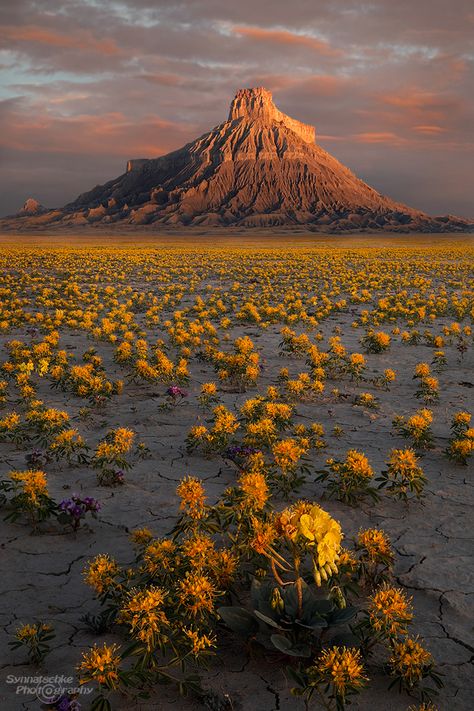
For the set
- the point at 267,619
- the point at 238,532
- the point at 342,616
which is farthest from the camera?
the point at 238,532

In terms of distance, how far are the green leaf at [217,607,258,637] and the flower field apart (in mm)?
15

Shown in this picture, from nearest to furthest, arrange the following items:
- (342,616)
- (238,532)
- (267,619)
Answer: (267,619) < (342,616) < (238,532)

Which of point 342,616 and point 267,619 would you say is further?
point 342,616

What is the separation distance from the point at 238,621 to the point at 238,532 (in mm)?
705

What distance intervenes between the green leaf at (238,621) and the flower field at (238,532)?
15 millimetres

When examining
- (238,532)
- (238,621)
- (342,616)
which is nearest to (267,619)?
(238,621)

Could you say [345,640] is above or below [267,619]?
below

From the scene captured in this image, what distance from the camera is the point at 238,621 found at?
11.2 feet

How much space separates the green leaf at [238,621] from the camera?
11.1ft

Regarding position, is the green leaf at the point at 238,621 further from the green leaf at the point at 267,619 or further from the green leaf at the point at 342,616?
the green leaf at the point at 342,616

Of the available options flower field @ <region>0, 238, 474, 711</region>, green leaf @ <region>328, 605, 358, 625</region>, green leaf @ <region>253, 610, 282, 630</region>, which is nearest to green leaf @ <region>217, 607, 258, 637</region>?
flower field @ <region>0, 238, 474, 711</region>

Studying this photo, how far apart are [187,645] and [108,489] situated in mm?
3005

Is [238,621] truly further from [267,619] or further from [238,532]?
[238,532]

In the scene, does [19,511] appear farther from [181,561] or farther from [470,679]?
[470,679]
